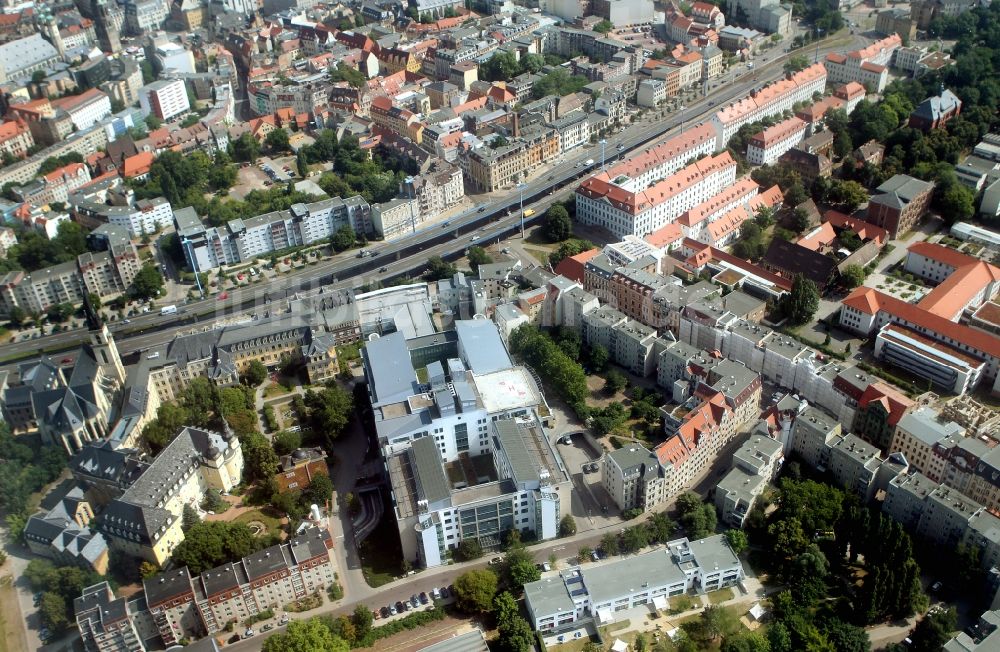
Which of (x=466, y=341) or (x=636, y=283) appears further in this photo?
(x=636, y=283)

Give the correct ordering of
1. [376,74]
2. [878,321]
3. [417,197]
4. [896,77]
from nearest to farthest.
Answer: [878,321]
[417,197]
[896,77]
[376,74]

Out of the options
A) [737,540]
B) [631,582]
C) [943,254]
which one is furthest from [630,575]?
[943,254]

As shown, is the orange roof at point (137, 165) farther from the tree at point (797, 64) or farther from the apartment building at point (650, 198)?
the tree at point (797, 64)

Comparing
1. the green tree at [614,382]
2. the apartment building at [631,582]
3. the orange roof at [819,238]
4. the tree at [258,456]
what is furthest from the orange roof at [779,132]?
the tree at [258,456]

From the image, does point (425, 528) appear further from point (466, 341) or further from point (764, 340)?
point (764, 340)

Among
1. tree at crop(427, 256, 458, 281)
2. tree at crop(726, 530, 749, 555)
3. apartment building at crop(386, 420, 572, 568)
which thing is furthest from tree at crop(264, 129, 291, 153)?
tree at crop(726, 530, 749, 555)

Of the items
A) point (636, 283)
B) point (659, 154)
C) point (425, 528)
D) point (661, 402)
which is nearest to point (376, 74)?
point (659, 154)

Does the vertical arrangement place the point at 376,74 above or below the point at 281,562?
above
